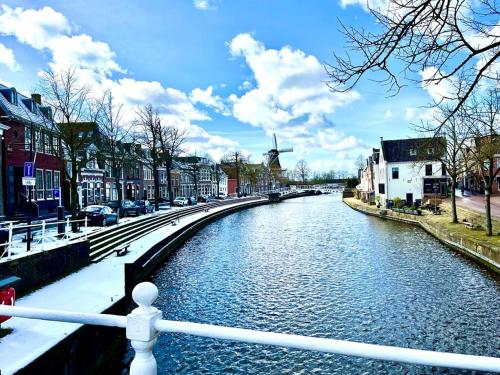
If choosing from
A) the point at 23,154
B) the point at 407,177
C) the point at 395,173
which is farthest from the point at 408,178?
Answer: the point at 23,154

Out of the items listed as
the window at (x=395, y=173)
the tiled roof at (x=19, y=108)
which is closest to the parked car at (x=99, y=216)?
the tiled roof at (x=19, y=108)

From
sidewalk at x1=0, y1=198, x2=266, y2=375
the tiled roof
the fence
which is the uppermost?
the tiled roof

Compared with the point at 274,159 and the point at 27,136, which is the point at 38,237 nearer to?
the point at 27,136

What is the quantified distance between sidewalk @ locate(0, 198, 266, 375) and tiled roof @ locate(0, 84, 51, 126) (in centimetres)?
1713

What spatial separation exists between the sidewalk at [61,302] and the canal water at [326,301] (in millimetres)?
2054

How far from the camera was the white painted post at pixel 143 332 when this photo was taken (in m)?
2.34

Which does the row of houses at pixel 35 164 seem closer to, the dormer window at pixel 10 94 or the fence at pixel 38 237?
the dormer window at pixel 10 94

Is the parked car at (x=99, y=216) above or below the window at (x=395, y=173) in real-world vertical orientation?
below

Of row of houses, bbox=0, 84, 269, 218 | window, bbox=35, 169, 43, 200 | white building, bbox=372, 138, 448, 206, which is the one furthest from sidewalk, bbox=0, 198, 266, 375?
white building, bbox=372, 138, 448, 206

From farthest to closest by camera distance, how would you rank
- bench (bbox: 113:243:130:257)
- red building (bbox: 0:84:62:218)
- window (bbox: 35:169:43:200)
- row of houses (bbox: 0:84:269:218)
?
window (bbox: 35:169:43:200), red building (bbox: 0:84:62:218), row of houses (bbox: 0:84:269:218), bench (bbox: 113:243:130:257)

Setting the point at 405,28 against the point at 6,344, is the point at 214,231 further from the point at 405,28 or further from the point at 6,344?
the point at 405,28

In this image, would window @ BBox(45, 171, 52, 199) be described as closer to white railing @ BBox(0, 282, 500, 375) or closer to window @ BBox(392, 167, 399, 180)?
white railing @ BBox(0, 282, 500, 375)

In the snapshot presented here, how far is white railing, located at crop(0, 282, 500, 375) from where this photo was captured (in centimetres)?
199

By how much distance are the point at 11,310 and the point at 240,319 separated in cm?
1094
